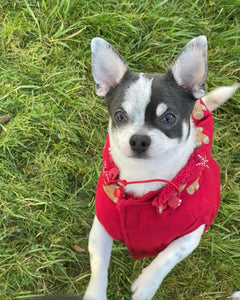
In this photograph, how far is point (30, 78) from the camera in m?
4.07

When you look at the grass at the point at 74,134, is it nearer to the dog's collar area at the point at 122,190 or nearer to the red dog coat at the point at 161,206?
the red dog coat at the point at 161,206

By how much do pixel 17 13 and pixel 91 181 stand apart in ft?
6.22

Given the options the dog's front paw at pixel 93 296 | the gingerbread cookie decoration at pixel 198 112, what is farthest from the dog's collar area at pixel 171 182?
the dog's front paw at pixel 93 296

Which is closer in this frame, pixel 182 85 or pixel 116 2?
pixel 182 85

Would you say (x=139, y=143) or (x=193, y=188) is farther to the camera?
(x=193, y=188)

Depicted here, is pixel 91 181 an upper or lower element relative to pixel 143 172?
lower

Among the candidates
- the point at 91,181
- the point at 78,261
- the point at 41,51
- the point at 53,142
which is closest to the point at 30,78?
the point at 41,51

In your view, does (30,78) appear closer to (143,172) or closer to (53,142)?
(53,142)

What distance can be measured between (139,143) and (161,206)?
1.60ft

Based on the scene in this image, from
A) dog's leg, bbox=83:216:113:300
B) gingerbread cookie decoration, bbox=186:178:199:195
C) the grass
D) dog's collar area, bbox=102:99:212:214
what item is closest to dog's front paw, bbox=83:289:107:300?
dog's leg, bbox=83:216:113:300

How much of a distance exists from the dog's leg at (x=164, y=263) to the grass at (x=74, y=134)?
1.85ft

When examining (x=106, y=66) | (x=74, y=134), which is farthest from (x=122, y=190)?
(x=74, y=134)

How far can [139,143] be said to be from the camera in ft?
7.87

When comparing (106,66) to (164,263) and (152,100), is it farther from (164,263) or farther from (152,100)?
(164,263)
